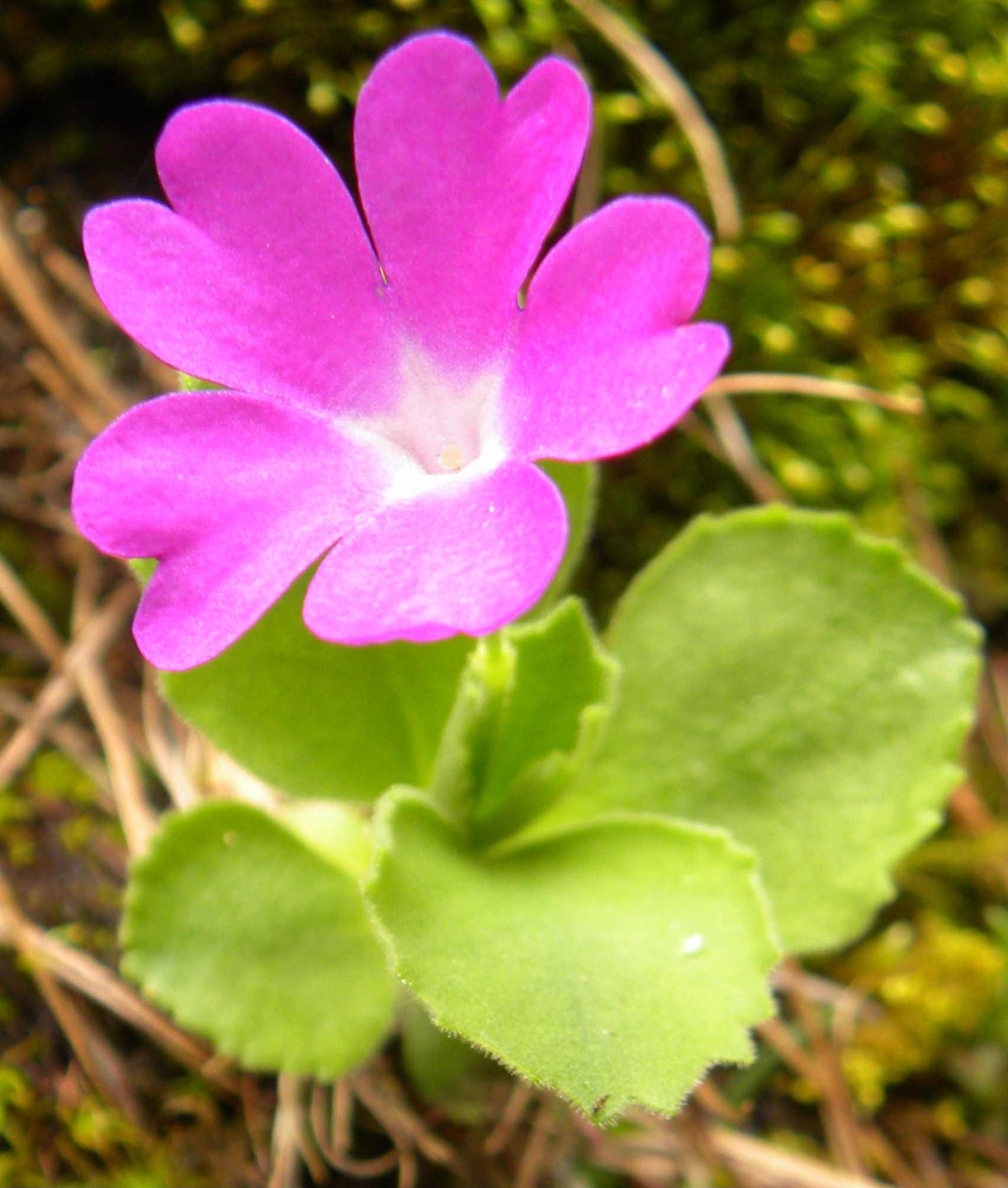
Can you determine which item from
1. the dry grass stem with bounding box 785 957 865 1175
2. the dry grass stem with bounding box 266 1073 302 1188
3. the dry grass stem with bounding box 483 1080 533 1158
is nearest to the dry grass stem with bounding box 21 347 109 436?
the dry grass stem with bounding box 266 1073 302 1188

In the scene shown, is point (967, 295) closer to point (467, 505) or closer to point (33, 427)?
point (467, 505)

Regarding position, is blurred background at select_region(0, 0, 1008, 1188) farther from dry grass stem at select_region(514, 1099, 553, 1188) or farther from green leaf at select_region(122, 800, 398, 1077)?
green leaf at select_region(122, 800, 398, 1077)

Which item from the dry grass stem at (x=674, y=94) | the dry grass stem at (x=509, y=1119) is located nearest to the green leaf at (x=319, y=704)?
the dry grass stem at (x=509, y=1119)

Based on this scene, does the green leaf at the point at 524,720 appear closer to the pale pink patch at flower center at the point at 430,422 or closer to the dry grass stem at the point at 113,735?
the pale pink patch at flower center at the point at 430,422

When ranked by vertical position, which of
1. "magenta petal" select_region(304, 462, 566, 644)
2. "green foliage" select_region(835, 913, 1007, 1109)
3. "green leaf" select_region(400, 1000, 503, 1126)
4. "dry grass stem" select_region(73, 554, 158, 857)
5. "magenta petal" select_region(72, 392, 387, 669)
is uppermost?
"magenta petal" select_region(72, 392, 387, 669)

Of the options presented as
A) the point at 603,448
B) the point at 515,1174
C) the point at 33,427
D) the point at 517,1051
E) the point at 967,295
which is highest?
the point at 603,448

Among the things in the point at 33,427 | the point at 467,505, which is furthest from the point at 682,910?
the point at 33,427

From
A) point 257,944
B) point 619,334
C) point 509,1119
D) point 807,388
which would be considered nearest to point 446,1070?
A: point 509,1119
